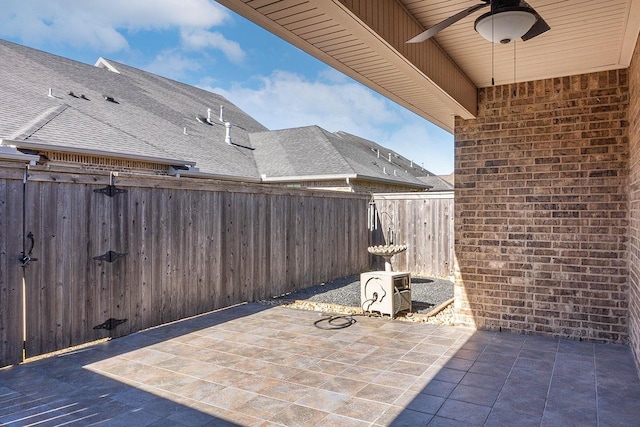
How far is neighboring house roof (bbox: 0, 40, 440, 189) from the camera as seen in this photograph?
7461mm

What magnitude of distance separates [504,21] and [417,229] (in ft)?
22.0

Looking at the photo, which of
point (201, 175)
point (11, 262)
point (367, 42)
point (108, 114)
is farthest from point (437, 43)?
point (108, 114)

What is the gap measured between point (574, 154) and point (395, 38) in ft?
9.08

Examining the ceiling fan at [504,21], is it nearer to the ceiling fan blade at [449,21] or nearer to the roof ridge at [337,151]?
the ceiling fan blade at [449,21]

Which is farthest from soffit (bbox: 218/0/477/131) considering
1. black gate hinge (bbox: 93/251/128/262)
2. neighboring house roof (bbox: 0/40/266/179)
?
neighboring house roof (bbox: 0/40/266/179)

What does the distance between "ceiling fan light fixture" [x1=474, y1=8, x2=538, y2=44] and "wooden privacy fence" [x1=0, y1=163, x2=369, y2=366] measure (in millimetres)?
3799

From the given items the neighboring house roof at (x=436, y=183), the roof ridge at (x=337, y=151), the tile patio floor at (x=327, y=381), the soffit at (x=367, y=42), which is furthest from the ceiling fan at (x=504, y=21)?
the neighboring house roof at (x=436, y=183)

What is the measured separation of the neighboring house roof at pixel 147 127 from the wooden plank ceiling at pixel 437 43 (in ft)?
17.4

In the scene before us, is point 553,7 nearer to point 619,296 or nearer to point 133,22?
point 619,296

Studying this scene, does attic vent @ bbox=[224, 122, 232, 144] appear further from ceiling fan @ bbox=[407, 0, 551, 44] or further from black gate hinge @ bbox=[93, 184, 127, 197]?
ceiling fan @ bbox=[407, 0, 551, 44]

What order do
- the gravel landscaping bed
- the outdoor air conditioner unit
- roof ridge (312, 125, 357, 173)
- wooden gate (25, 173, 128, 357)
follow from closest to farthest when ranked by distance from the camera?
wooden gate (25, 173, 128, 357) < the outdoor air conditioner unit < the gravel landscaping bed < roof ridge (312, 125, 357, 173)

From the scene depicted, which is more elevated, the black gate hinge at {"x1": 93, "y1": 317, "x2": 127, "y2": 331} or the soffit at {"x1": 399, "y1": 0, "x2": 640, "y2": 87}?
the soffit at {"x1": 399, "y1": 0, "x2": 640, "y2": 87}

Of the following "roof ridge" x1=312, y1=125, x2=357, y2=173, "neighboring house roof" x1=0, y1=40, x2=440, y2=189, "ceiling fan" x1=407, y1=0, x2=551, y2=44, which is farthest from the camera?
"roof ridge" x1=312, y1=125, x2=357, y2=173

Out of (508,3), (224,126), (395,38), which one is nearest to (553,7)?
(508,3)
